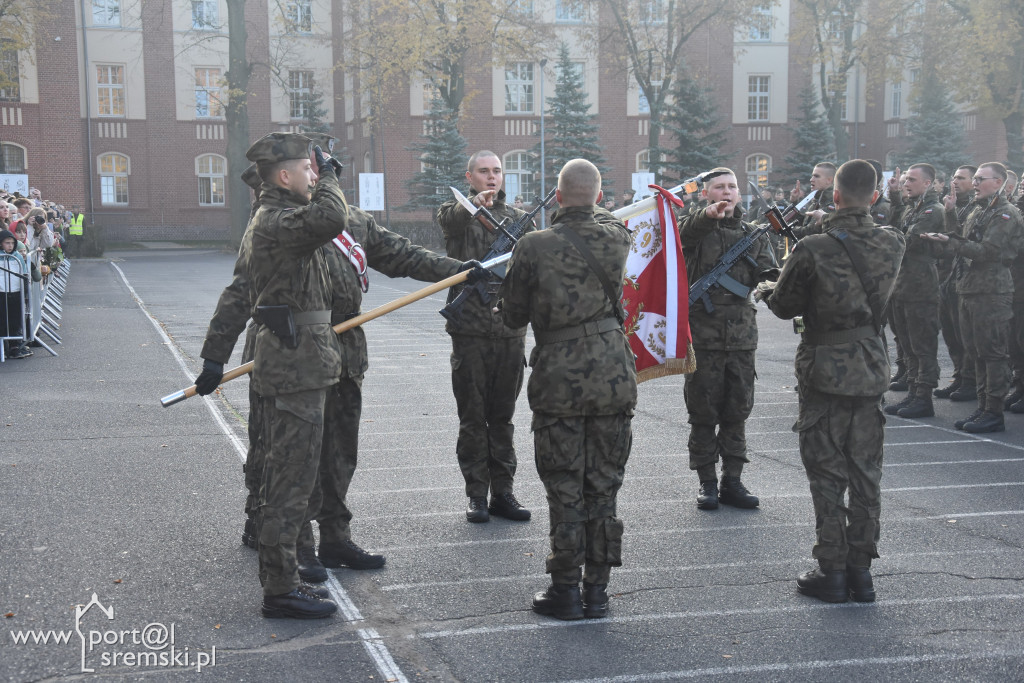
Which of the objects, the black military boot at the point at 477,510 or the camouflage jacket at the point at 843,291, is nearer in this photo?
the camouflage jacket at the point at 843,291

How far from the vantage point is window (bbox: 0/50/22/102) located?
40719mm

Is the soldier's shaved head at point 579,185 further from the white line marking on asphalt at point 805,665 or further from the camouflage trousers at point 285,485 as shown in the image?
the white line marking on asphalt at point 805,665

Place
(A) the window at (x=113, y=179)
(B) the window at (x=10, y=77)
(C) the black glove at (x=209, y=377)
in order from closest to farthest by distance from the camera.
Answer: (C) the black glove at (x=209, y=377) → (B) the window at (x=10, y=77) → (A) the window at (x=113, y=179)

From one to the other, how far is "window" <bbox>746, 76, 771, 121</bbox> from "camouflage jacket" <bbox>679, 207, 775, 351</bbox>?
48.6 m

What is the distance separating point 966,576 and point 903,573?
0.31 meters

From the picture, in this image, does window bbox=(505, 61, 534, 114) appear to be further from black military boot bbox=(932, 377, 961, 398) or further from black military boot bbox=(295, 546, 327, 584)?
black military boot bbox=(295, 546, 327, 584)

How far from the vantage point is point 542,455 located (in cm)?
503

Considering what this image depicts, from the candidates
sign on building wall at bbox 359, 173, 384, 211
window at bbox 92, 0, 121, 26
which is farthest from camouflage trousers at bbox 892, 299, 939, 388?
window at bbox 92, 0, 121, 26

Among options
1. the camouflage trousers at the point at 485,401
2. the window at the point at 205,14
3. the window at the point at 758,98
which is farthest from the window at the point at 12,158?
the camouflage trousers at the point at 485,401

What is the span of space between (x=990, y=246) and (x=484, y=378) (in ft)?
18.9

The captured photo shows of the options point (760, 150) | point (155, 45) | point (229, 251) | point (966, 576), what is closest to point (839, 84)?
point (760, 150)

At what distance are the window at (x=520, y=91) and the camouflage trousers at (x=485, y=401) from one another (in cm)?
4521

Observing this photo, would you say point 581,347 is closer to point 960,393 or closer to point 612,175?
point 960,393

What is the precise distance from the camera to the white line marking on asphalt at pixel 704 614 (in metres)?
4.77
